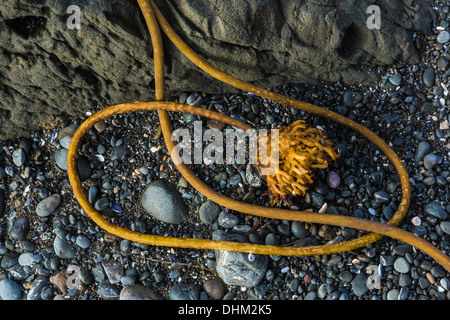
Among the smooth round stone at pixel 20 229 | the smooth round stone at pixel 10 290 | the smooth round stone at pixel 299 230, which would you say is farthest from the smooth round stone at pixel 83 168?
the smooth round stone at pixel 299 230

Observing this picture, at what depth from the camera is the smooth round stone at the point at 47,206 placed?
3.49 m

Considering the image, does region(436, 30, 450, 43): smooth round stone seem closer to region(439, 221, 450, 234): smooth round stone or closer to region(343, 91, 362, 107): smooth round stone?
region(343, 91, 362, 107): smooth round stone

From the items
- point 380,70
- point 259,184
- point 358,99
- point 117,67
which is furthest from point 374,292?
point 117,67

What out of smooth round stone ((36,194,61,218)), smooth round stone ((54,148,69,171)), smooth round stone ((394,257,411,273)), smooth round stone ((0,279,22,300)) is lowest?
smooth round stone ((0,279,22,300))

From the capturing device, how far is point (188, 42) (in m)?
3.27

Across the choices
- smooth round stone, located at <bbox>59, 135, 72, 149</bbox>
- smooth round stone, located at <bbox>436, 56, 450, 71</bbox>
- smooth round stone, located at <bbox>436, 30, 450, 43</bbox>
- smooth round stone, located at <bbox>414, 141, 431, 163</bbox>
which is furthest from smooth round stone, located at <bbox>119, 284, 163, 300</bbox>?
smooth round stone, located at <bbox>436, 30, 450, 43</bbox>

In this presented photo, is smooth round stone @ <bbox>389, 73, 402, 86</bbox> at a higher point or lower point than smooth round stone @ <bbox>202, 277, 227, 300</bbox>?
higher

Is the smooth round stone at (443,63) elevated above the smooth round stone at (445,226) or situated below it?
above

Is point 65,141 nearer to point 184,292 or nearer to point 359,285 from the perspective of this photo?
point 184,292

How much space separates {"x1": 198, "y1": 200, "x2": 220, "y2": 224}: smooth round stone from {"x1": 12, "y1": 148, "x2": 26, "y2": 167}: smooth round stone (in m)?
1.62

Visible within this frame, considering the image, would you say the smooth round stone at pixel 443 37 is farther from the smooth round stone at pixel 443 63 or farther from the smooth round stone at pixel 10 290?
the smooth round stone at pixel 10 290

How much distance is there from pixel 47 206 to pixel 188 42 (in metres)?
1.77

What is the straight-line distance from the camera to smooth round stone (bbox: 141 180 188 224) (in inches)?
132

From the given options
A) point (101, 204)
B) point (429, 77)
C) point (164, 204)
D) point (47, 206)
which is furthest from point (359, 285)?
point (47, 206)
